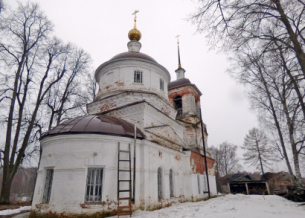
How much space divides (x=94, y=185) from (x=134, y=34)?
12731 millimetres

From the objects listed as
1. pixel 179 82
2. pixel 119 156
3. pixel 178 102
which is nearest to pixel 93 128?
pixel 119 156

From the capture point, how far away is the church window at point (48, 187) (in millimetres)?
7705

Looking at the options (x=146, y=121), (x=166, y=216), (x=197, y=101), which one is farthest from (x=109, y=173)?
(x=197, y=101)

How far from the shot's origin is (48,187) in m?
7.93

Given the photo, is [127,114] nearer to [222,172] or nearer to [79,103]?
[79,103]

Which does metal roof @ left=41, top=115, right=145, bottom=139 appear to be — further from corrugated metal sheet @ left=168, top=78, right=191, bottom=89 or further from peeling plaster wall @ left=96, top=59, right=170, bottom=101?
corrugated metal sheet @ left=168, top=78, right=191, bottom=89

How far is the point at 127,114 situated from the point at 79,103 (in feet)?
26.7

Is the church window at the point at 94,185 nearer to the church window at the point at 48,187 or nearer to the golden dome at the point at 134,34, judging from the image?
the church window at the point at 48,187

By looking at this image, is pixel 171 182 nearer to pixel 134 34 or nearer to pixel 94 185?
pixel 94 185

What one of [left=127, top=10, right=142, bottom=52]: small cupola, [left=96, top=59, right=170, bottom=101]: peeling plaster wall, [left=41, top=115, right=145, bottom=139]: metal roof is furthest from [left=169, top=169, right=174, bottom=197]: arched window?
[left=127, top=10, right=142, bottom=52]: small cupola

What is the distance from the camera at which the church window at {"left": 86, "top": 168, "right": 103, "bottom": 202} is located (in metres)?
7.53

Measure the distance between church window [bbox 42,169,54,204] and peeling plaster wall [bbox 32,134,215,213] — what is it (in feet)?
0.44

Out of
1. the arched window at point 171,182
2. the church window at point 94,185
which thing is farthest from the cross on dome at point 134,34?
the church window at point 94,185

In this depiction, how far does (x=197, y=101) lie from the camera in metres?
21.1
